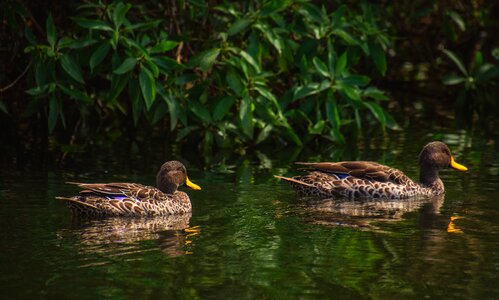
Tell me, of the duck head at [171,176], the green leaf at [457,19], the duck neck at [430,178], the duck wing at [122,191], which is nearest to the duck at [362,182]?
the duck neck at [430,178]

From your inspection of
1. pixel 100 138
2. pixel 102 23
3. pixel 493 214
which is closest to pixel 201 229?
pixel 493 214

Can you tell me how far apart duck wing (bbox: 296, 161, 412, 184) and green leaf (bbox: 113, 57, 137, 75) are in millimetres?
2717

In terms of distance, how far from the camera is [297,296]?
8.27m

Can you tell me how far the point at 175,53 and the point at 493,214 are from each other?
21.7ft

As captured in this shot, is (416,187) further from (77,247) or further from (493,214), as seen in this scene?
(77,247)

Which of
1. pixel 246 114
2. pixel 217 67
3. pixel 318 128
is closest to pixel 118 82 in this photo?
pixel 217 67

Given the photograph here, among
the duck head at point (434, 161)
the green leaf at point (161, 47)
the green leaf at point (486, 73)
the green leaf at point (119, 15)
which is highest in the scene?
the green leaf at point (119, 15)

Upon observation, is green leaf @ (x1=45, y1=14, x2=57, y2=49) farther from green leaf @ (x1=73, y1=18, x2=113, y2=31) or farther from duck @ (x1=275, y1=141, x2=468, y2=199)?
duck @ (x1=275, y1=141, x2=468, y2=199)

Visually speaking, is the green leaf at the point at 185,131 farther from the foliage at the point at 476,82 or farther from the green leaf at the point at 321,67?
the foliage at the point at 476,82

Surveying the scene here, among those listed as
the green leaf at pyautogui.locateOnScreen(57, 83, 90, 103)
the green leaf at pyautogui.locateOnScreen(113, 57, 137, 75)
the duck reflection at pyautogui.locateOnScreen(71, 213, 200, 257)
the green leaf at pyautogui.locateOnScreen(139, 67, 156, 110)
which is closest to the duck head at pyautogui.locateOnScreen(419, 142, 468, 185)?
the duck reflection at pyautogui.locateOnScreen(71, 213, 200, 257)

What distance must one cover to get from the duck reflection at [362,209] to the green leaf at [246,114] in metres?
2.95

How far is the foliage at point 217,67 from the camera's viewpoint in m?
14.8

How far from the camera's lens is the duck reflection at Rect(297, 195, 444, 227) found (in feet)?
37.0

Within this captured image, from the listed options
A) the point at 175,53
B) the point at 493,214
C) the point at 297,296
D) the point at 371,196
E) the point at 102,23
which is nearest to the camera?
the point at 297,296
